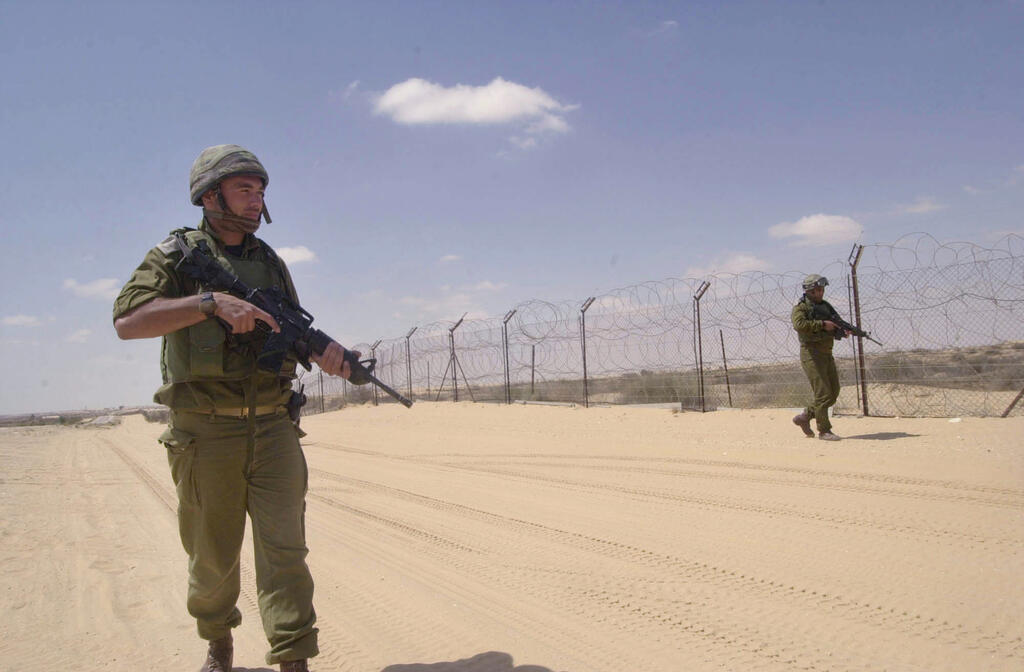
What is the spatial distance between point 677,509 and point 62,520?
531cm

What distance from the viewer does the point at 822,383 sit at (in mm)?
7891

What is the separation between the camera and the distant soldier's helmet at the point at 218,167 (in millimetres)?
2605

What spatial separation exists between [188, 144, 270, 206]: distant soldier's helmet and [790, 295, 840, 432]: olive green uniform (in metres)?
6.81

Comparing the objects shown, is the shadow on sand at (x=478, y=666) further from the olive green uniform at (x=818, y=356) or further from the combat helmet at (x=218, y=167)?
the olive green uniform at (x=818, y=356)

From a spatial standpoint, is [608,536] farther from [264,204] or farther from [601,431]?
[601,431]

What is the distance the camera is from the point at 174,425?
2561 mm

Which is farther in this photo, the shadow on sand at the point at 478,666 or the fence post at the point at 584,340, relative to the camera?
the fence post at the point at 584,340

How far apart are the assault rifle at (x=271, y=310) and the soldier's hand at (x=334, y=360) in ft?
0.05

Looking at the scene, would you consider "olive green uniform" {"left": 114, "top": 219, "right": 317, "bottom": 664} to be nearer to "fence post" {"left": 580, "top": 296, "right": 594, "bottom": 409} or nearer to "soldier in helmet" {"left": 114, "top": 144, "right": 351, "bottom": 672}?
"soldier in helmet" {"left": 114, "top": 144, "right": 351, "bottom": 672}

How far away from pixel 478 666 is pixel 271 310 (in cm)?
155

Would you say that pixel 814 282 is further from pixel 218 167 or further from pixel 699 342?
pixel 218 167

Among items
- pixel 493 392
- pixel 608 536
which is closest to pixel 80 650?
pixel 608 536

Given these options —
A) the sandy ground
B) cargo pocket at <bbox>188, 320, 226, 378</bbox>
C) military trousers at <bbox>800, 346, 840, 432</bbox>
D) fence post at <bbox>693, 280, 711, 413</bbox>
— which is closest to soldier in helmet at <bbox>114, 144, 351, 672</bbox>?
cargo pocket at <bbox>188, 320, 226, 378</bbox>

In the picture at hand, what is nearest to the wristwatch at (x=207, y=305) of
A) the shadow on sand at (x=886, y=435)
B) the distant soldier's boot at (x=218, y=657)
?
the distant soldier's boot at (x=218, y=657)
